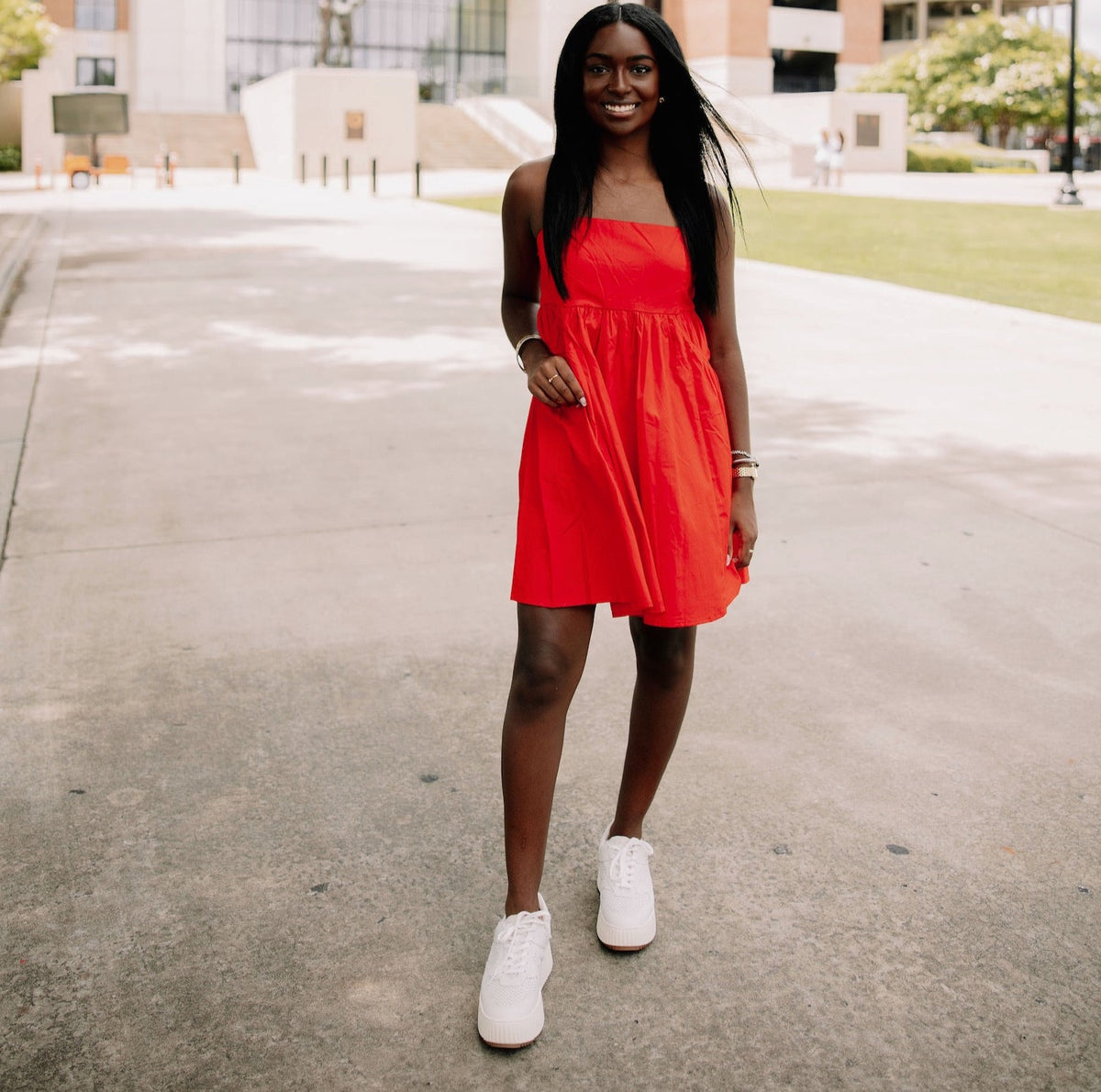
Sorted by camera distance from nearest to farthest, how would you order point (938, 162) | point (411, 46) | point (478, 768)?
point (478, 768) < point (938, 162) < point (411, 46)

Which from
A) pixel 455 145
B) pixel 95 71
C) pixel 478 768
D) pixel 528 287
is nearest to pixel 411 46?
pixel 95 71

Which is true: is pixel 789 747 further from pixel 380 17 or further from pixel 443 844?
pixel 380 17

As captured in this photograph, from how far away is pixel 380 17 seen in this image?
7356 centimetres

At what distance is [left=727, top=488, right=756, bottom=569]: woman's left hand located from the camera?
2.74m

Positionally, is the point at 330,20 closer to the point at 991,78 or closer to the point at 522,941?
the point at 991,78

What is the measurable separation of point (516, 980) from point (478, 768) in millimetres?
1130

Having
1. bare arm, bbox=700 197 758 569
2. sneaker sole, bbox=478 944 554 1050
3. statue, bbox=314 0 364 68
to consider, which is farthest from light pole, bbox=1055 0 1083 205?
statue, bbox=314 0 364 68

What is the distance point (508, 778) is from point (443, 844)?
61 centimetres

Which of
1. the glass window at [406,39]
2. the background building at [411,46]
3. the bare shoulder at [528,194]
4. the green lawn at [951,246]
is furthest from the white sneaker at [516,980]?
the glass window at [406,39]

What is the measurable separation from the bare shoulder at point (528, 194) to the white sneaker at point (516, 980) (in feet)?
4.36

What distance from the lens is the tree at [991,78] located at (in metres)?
57.4

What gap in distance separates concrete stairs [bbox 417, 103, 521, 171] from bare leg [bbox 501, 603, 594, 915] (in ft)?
144

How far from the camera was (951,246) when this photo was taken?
17578mm

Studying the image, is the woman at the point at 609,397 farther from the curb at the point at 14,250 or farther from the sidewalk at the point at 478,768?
Answer: the curb at the point at 14,250
